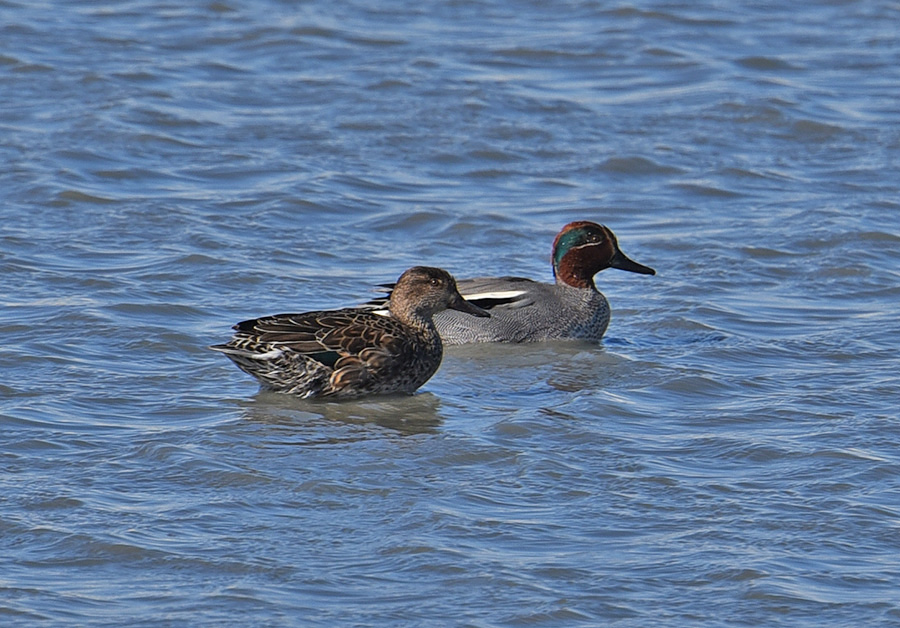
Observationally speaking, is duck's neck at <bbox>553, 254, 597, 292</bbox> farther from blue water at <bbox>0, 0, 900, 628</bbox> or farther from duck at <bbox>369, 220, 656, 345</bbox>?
blue water at <bbox>0, 0, 900, 628</bbox>

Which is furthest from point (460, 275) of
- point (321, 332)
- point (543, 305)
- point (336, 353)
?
point (336, 353)

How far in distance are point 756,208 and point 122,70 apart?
6.43m

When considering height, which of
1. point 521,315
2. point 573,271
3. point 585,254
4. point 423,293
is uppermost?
point 423,293

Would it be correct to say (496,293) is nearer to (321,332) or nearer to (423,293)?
(423,293)

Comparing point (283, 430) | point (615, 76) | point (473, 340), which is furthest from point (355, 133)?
point (283, 430)

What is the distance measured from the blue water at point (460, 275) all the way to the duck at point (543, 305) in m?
0.23

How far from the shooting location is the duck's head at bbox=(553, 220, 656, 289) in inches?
428

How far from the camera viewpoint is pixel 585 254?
10914 millimetres

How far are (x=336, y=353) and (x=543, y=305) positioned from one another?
86.8 inches

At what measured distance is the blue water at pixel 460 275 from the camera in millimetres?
6215

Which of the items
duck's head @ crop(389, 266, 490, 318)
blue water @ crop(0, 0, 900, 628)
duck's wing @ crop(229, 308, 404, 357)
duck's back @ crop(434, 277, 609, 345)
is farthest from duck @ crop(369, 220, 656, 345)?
duck's wing @ crop(229, 308, 404, 357)

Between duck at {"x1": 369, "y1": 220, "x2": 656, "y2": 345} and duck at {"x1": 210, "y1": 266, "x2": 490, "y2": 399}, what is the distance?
104 centimetres

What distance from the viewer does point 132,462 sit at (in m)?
7.31

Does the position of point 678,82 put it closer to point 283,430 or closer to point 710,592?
point 283,430
